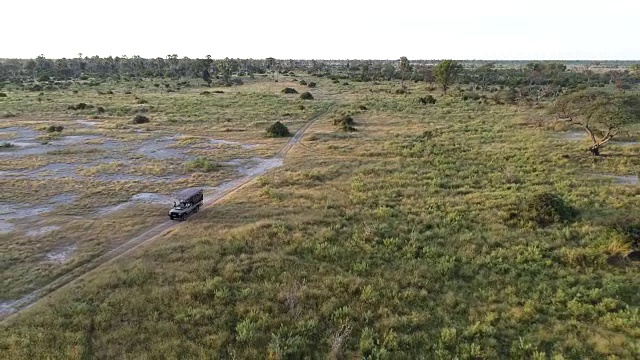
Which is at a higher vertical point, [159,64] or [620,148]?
[159,64]

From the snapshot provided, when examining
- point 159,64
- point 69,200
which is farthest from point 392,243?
point 159,64

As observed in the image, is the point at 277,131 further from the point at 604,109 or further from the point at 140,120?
the point at 604,109

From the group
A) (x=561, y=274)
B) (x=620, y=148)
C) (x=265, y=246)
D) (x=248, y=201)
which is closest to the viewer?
(x=561, y=274)

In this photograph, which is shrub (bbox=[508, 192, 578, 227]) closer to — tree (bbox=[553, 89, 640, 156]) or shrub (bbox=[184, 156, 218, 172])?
tree (bbox=[553, 89, 640, 156])

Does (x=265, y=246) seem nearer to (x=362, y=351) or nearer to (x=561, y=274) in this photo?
(x=362, y=351)

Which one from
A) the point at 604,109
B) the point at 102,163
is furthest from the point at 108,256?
the point at 604,109

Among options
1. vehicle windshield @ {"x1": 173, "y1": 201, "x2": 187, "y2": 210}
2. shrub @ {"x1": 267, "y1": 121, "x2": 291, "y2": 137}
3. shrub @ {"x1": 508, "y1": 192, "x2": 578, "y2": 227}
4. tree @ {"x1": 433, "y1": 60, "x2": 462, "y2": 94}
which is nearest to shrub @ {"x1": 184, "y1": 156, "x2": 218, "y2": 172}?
vehicle windshield @ {"x1": 173, "y1": 201, "x2": 187, "y2": 210}
